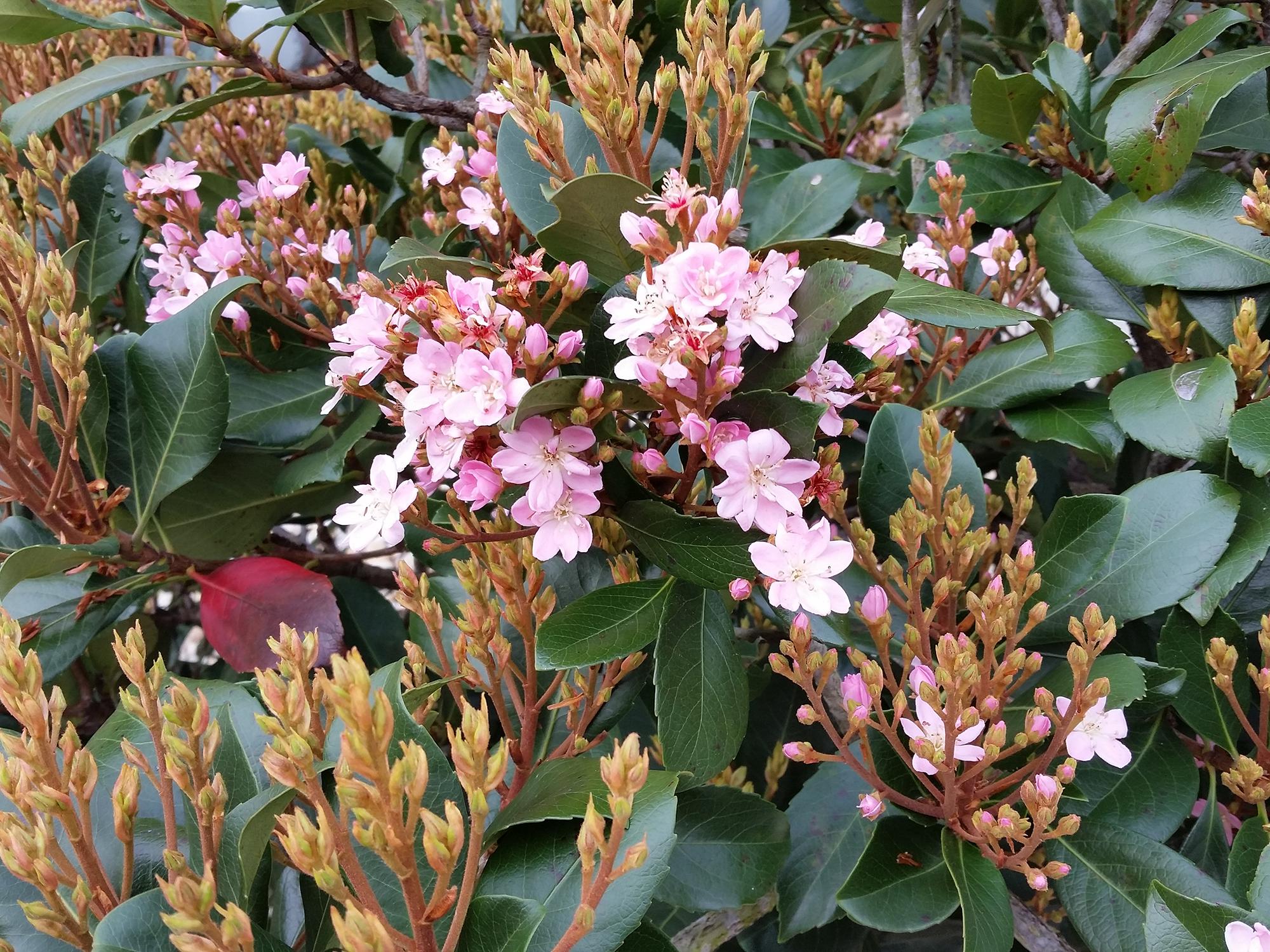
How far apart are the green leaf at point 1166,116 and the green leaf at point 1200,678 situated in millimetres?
681

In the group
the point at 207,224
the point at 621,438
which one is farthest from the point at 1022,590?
the point at 207,224

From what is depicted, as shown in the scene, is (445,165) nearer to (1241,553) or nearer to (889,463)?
(889,463)

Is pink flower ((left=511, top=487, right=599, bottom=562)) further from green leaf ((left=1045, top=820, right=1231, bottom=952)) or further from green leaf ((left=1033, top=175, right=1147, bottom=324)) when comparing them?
green leaf ((left=1033, top=175, right=1147, bottom=324))

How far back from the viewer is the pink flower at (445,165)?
58.4 inches

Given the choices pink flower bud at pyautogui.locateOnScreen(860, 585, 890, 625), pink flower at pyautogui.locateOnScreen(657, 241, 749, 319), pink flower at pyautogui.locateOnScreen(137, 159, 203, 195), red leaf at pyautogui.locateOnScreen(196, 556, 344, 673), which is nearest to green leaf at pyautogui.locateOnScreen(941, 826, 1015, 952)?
pink flower bud at pyautogui.locateOnScreen(860, 585, 890, 625)

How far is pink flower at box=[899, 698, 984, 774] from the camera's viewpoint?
99 cm

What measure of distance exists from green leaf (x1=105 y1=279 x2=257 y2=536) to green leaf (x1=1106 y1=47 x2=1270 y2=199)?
1.33 metres

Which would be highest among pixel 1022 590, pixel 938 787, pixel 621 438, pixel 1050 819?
pixel 621 438

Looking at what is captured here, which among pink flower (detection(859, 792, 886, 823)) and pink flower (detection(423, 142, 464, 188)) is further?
pink flower (detection(423, 142, 464, 188))

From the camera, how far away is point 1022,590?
1.08 metres

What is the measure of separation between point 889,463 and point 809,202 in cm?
53

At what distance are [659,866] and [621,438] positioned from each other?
1.50 ft

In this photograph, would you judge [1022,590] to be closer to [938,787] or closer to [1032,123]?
[938,787]

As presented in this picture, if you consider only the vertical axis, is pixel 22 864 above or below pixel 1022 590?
above
